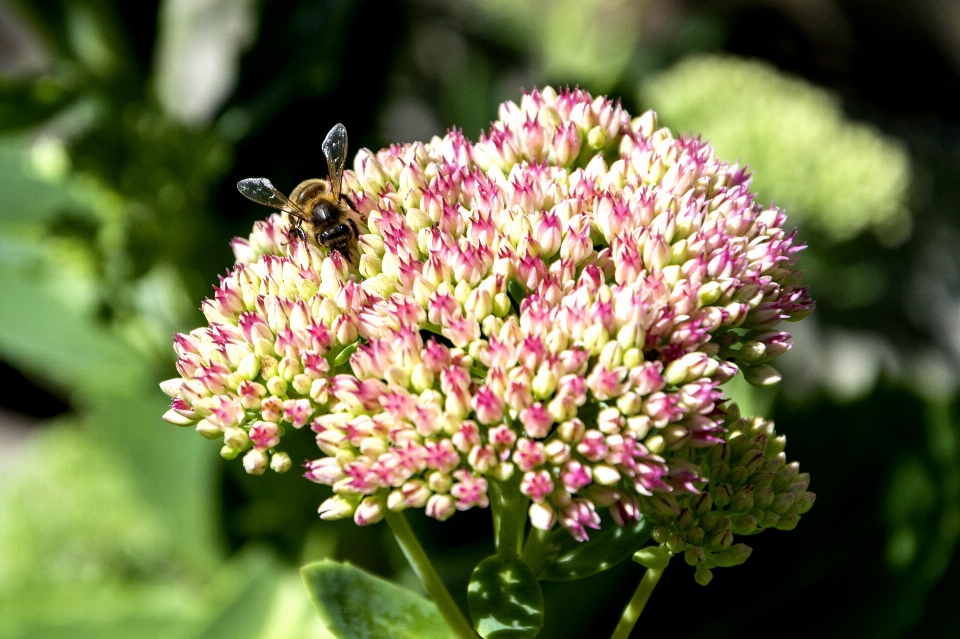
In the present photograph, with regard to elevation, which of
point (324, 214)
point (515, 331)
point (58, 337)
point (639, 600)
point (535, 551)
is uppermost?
point (58, 337)

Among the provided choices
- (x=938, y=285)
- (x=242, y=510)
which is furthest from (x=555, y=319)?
(x=938, y=285)

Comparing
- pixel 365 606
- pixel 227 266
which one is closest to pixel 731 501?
pixel 365 606

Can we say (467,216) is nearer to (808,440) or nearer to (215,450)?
(808,440)

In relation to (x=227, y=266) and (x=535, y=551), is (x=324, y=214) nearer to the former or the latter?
(x=535, y=551)

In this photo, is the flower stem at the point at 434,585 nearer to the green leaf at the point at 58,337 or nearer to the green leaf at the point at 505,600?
the green leaf at the point at 505,600

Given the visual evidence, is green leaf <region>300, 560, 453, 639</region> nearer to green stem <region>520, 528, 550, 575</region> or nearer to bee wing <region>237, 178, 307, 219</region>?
green stem <region>520, 528, 550, 575</region>

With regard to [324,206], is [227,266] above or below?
above

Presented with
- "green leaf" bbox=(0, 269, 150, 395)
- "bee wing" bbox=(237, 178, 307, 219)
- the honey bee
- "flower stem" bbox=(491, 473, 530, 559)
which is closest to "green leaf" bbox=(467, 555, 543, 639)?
"flower stem" bbox=(491, 473, 530, 559)
